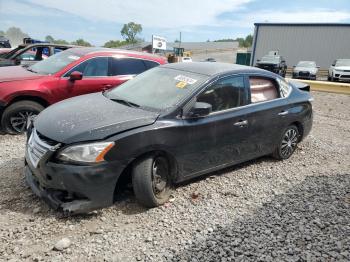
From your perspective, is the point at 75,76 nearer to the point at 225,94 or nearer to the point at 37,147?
the point at 37,147

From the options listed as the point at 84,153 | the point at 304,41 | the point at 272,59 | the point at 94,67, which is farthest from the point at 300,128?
the point at 304,41

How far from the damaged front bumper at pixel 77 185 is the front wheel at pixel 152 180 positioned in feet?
0.75

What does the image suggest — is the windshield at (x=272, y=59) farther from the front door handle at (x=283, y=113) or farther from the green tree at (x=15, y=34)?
the green tree at (x=15, y=34)

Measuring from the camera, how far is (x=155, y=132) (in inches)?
128

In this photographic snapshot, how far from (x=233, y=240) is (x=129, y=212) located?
1.15m

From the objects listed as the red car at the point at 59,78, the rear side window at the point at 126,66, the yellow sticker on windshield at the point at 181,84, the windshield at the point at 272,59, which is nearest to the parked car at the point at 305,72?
the windshield at the point at 272,59

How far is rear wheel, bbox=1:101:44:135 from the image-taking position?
17.6 ft

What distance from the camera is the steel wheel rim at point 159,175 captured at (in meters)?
3.37

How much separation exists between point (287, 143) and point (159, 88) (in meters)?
2.50

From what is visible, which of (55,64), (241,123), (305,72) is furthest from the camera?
(305,72)

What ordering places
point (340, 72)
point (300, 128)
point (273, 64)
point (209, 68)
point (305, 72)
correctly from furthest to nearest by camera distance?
point (273, 64) → point (305, 72) → point (340, 72) → point (300, 128) → point (209, 68)

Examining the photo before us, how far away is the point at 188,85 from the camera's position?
3.82 meters

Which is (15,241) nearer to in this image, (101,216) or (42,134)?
(101,216)

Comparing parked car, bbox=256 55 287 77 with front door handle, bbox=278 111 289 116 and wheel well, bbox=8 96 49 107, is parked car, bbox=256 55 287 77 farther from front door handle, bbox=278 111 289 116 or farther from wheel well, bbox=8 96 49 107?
wheel well, bbox=8 96 49 107
